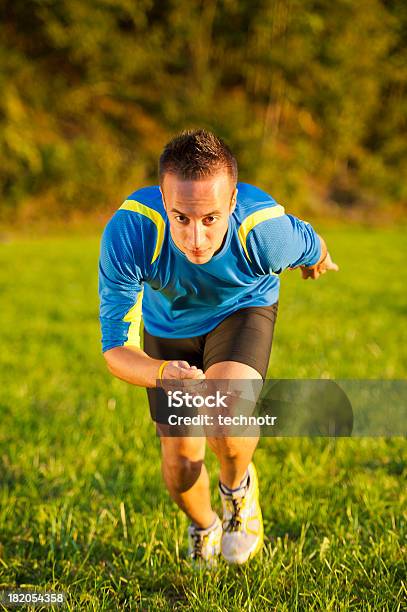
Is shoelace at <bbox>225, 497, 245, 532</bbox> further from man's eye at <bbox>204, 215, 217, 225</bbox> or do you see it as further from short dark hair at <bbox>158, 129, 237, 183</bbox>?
short dark hair at <bbox>158, 129, 237, 183</bbox>

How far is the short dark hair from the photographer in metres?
2.45

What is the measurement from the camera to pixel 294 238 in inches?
113

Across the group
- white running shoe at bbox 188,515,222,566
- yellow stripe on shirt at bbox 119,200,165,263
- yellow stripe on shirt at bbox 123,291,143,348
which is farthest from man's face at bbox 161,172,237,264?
white running shoe at bbox 188,515,222,566

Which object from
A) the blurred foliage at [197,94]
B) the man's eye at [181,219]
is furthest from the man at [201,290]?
the blurred foliage at [197,94]

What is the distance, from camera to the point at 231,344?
9.95 feet

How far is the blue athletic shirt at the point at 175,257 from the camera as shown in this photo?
273 cm

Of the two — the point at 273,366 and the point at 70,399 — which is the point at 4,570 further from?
the point at 273,366

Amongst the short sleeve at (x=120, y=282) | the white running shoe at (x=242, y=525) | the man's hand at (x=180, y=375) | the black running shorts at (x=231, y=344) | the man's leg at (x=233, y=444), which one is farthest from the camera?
the white running shoe at (x=242, y=525)

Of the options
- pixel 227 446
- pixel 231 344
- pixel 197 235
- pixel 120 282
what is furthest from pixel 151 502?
pixel 197 235

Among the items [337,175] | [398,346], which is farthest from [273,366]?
[337,175]

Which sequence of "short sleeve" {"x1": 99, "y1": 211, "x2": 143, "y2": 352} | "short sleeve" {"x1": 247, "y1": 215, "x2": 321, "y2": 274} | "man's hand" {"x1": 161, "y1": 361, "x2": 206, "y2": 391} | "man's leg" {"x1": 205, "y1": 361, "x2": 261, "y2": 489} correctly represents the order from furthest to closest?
1. "man's leg" {"x1": 205, "y1": 361, "x2": 261, "y2": 489}
2. "short sleeve" {"x1": 247, "y1": 215, "x2": 321, "y2": 274}
3. "short sleeve" {"x1": 99, "y1": 211, "x2": 143, "y2": 352}
4. "man's hand" {"x1": 161, "y1": 361, "x2": 206, "y2": 391}

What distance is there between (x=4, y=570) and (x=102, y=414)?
1977 millimetres

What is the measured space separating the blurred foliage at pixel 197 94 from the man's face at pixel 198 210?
55.8 feet

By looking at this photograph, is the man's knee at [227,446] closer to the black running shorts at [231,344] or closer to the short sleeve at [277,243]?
the black running shorts at [231,344]
